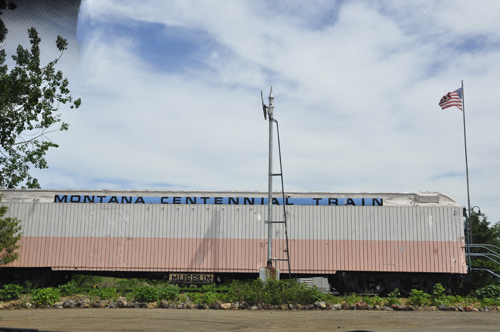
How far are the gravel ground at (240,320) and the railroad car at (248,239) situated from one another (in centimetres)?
461

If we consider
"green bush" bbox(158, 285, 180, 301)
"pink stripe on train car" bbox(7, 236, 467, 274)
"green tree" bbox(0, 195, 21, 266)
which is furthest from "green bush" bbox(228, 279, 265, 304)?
"green tree" bbox(0, 195, 21, 266)

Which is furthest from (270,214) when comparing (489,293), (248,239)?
(489,293)

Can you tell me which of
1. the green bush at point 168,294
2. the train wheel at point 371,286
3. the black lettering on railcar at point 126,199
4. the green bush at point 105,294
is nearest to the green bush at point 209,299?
the green bush at point 168,294

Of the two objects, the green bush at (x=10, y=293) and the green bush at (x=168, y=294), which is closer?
the green bush at (x=168, y=294)

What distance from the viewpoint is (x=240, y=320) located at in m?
12.2

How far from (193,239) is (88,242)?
186 inches

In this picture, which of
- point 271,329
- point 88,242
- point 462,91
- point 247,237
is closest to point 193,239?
point 247,237

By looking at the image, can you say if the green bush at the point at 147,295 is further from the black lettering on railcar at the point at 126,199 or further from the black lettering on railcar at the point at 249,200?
the black lettering on railcar at the point at 249,200

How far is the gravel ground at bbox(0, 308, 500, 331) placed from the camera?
11.1 m

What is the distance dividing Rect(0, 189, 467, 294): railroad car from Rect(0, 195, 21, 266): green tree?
483 millimetres

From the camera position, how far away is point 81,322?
11.7 metres

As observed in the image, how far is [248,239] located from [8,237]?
33.3 ft

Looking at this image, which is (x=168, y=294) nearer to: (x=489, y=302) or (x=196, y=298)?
(x=196, y=298)

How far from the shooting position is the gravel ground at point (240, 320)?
36.3 feet
